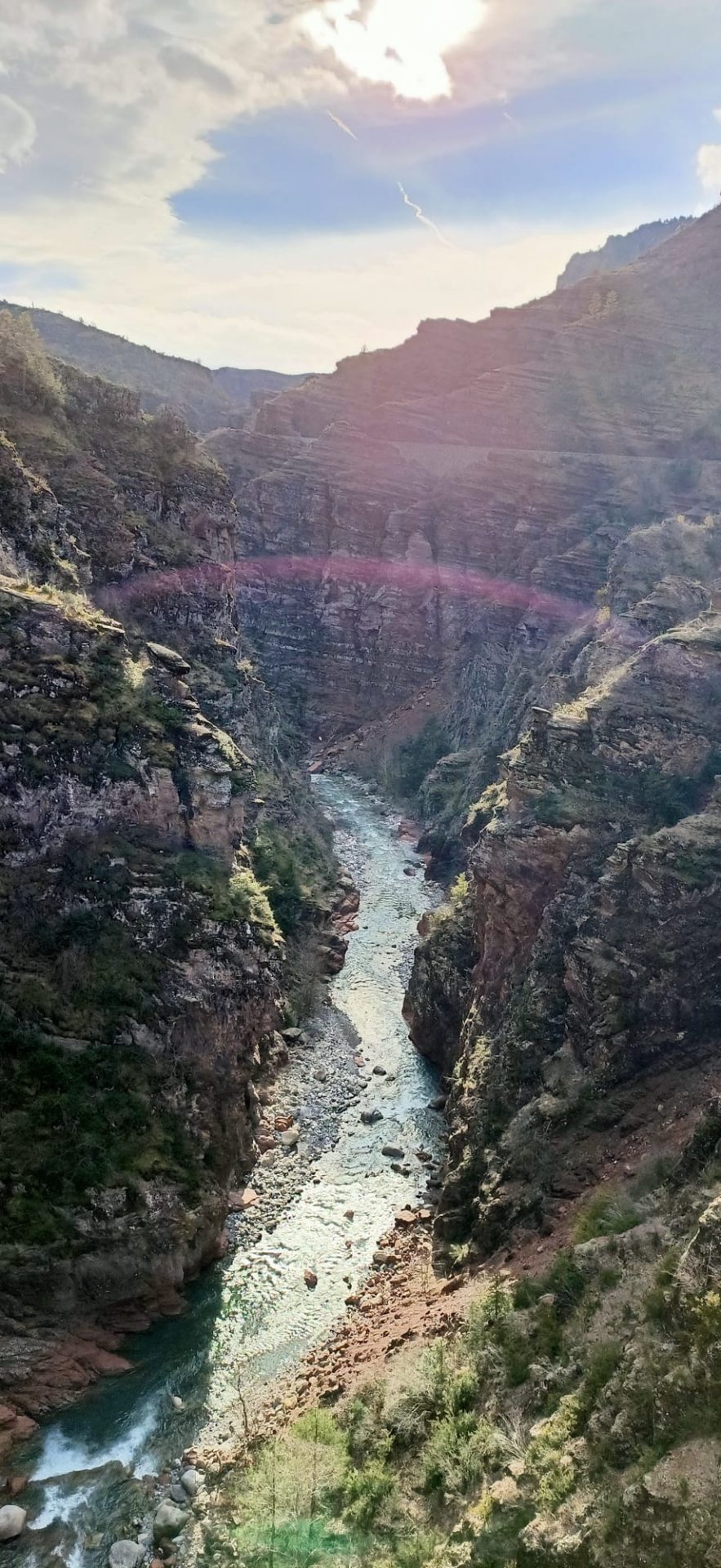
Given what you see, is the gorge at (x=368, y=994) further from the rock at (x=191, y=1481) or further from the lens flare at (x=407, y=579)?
the lens flare at (x=407, y=579)

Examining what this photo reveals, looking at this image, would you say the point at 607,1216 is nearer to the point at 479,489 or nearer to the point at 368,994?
the point at 368,994

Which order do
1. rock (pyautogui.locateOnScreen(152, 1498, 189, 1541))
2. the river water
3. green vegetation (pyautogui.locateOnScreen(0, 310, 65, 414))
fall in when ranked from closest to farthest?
rock (pyautogui.locateOnScreen(152, 1498, 189, 1541)) < the river water < green vegetation (pyautogui.locateOnScreen(0, 310, 65, 414))

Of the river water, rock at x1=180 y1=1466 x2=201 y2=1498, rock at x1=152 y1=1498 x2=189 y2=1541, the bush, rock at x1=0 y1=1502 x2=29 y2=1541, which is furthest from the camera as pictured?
the river water

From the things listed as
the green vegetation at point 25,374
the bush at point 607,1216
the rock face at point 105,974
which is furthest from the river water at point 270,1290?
the green vegetation at point 25,374

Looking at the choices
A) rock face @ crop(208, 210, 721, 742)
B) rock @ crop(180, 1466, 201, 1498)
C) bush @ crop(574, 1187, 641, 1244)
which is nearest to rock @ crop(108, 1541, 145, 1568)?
rock @ crop(180, 1466, 201, 1498)

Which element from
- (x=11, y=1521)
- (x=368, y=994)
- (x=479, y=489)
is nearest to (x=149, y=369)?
(x=479, y=489)

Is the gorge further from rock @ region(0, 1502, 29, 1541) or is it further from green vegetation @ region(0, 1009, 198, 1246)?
rock @ region(0, 1502, 29, 1541)

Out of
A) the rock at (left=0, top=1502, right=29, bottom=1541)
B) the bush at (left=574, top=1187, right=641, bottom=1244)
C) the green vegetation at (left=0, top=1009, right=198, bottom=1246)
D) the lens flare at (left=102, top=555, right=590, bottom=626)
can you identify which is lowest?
A: the rock at (left=0, top=1502, right=29, bottom=1541)

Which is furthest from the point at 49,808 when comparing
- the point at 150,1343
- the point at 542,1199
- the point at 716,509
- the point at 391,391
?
the point at 391,391
